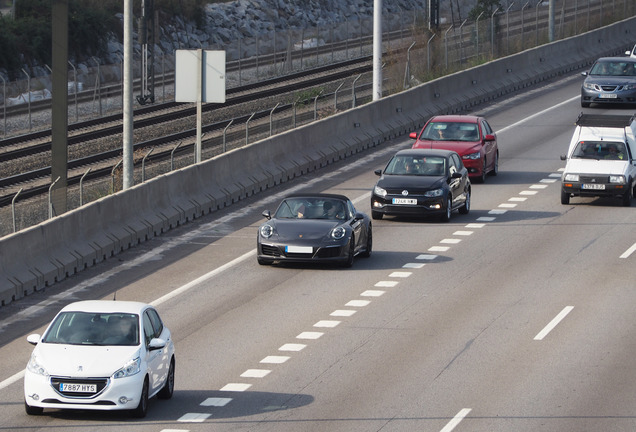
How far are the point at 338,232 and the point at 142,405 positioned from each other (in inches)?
382

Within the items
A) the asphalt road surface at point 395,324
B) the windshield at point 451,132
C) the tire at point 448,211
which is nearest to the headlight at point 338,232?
the asphalt road surface at point 395,324

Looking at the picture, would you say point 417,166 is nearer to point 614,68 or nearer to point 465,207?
point 465,207

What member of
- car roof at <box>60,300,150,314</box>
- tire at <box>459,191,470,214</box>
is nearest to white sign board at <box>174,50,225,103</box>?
tire at <box>459,191,470,214</box>

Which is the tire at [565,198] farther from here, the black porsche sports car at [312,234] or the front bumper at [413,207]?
the black porsche sports car at [312,234]

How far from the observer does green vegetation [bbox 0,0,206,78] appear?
59094 millimetres

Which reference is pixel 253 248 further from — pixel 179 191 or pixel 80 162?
pixel 80 162

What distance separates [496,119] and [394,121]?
4555 mm

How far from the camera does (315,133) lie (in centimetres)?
3744

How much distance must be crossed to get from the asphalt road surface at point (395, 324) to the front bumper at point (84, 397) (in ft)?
0.91

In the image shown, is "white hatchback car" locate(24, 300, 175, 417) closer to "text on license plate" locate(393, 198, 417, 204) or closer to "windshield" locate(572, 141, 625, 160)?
"text on license plate" locate(393, 198, 417, 204)

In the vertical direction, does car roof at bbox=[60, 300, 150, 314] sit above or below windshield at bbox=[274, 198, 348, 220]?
above

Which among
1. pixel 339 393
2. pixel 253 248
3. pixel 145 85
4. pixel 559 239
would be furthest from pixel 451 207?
pixel 145 85

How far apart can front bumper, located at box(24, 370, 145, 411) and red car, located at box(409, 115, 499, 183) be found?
796 inches

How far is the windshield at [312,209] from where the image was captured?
25562 millimetres
